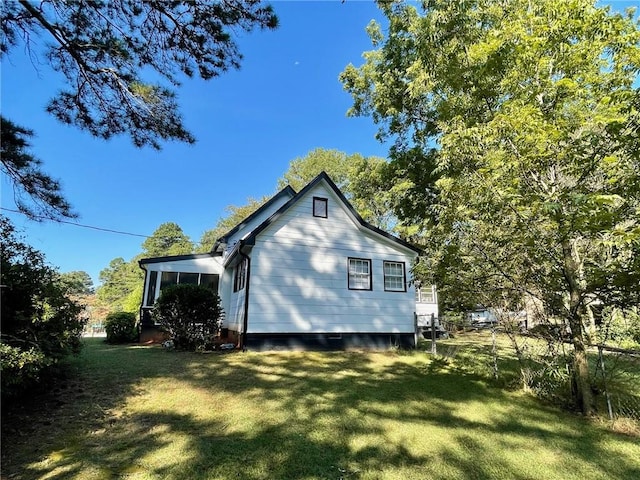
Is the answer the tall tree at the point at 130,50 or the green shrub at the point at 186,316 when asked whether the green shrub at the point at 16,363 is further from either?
the green shrub at the point at 186,316

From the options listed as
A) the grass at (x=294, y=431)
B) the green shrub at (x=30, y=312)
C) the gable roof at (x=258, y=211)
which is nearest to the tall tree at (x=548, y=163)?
the grass at (x=294, y=431)

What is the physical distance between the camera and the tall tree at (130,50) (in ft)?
14.7

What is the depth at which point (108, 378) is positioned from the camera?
6273 mm

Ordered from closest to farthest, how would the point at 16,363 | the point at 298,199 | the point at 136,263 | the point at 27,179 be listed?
the point at 16,363 < the point at 27,179 < the point at 298,199 < the point at 136,263

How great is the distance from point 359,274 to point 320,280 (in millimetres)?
1462

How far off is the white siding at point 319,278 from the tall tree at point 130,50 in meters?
5.71

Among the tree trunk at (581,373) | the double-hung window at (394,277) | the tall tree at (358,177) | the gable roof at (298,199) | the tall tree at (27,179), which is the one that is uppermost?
the tall tree at (358,177)

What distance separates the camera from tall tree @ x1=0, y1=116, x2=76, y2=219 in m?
4.41

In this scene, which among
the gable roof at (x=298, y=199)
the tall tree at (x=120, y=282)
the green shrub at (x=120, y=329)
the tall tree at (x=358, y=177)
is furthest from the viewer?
the tall tree at (x=120, y=282)

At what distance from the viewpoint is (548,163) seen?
5.26m

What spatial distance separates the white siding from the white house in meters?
0.03

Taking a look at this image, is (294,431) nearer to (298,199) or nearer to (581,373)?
(581,373)

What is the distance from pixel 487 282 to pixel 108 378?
24.0ft

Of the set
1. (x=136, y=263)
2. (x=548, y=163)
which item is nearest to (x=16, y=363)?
(x=548, y=163)
